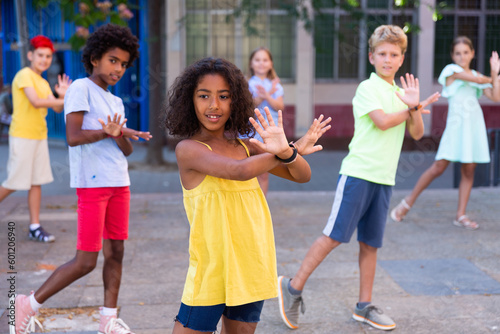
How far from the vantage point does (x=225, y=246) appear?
244 cm

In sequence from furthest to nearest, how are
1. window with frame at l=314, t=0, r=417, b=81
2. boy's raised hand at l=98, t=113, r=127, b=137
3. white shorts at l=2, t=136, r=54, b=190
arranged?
window with frame at l=314, t=0, r=417, b=81 < white shorts at l=2, t=136, r=54, b=190 < boy's raised hand at l=98, t=113, r=127, b=137

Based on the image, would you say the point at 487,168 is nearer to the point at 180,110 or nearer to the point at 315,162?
the point at 315,162

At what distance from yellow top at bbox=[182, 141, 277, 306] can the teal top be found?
4.17 meters

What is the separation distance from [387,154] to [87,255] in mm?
1871

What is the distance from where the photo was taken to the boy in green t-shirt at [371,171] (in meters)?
3.65

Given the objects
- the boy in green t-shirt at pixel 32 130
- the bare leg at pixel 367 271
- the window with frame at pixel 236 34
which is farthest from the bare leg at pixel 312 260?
the window with frame at pixel 236 34

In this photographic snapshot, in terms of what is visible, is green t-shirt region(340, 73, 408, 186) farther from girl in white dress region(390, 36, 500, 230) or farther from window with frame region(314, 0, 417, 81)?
window with frame region(314, 0, 417, 81)

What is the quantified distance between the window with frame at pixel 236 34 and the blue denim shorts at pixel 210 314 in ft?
36.4

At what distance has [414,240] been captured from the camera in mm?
5734

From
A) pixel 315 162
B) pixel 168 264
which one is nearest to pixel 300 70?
pixel 315 162

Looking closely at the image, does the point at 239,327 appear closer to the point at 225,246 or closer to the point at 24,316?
the point at 225,246

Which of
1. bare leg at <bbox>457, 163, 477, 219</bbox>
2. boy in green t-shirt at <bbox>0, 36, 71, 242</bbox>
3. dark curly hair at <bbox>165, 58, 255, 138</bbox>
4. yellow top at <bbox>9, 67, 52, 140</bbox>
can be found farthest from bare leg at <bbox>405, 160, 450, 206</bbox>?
dark curly hair at <bbox>165, 58, 255, 138</bbox>

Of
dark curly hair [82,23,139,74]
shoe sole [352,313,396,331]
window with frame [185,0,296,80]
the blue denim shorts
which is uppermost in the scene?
window with frame [185,0,296,80]

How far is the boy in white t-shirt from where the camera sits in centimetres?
344
